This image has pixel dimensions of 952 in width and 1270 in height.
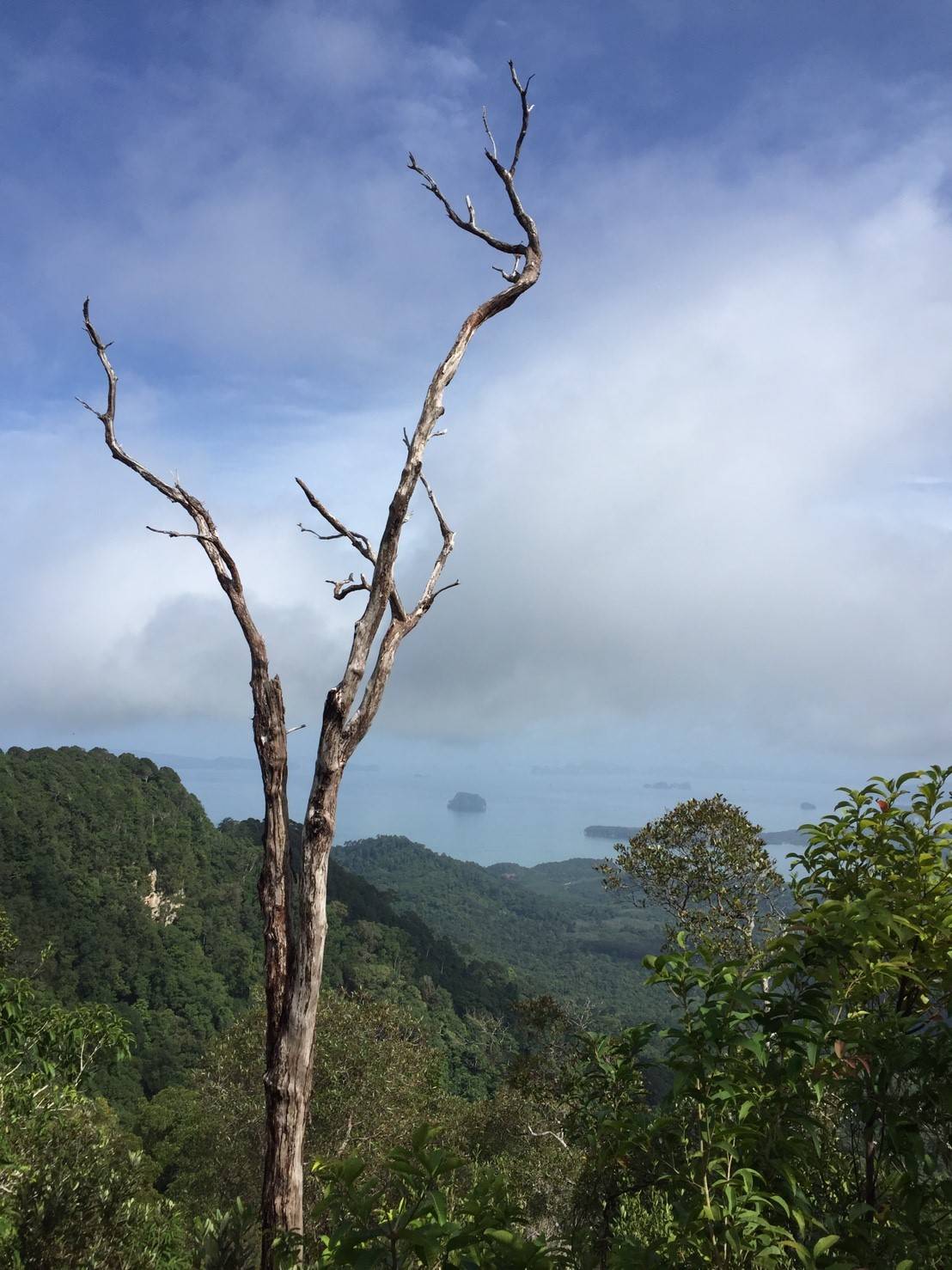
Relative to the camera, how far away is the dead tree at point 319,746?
3.70 metres

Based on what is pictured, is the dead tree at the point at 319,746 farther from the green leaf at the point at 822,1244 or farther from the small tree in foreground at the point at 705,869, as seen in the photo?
the small tree in foreground at the point at 705,869

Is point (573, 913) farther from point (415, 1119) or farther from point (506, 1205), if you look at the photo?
point (506, 1205)

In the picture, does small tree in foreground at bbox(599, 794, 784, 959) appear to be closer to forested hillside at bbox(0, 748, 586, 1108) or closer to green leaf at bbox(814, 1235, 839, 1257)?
green leaf at bbox(814, 1235, 839, 1257)

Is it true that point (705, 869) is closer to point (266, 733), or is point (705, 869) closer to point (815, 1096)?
point (266, 733)

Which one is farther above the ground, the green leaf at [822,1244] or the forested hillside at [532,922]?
the green leaf at [822,1244]

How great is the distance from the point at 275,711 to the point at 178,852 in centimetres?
7301

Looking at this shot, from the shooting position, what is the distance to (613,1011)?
6912 centimetres

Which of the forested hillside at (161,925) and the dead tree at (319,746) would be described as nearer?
the dead tree at (319,746)

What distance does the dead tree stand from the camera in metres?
3.70

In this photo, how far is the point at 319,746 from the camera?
4.02 metres

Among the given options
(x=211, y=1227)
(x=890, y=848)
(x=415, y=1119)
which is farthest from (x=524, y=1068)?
(x=890, y=848)

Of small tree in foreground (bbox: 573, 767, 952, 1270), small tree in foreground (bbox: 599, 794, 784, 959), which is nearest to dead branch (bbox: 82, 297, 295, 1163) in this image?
small tree in foreground (bbox: 573, 767, 952, 1270)

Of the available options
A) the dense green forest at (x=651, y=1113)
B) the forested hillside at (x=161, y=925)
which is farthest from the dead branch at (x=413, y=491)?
the forested hillside at (x=161, y=925)

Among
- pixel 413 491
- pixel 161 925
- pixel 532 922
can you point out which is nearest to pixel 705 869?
pixel 413 491
